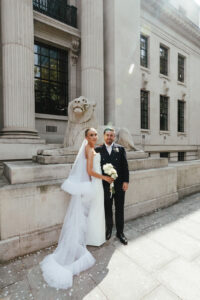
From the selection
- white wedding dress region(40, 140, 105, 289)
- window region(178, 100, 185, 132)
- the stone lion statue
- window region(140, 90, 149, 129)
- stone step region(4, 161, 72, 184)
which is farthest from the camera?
window region(178, 100, 185, 132)

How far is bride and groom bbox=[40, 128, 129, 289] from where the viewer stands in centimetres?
278

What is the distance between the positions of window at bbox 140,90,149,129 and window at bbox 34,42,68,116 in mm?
6001

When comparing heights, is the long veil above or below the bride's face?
below

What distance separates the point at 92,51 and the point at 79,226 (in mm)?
9347

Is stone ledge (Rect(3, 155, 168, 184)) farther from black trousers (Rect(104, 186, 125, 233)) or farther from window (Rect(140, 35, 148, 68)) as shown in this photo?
window (Rect(140, 35, 148, 68))

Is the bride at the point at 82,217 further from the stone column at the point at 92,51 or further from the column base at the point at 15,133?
the stone column at the point at 92,51

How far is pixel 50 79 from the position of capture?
9867 millimetres

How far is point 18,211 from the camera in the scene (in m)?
3.00

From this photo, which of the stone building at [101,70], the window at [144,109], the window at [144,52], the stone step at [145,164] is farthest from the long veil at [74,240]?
the window at [144,52]

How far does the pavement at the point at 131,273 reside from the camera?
228 centimetres

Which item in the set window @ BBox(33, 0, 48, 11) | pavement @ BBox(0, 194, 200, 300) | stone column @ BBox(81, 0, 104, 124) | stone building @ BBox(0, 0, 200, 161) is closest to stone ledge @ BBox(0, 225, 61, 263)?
pavement @ BBox(0, 194, 200, 300)

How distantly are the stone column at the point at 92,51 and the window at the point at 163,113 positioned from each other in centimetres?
721

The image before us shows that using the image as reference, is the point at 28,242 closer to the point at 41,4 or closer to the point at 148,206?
the point at 148,206

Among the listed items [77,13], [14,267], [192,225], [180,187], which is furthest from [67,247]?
[77,13]
